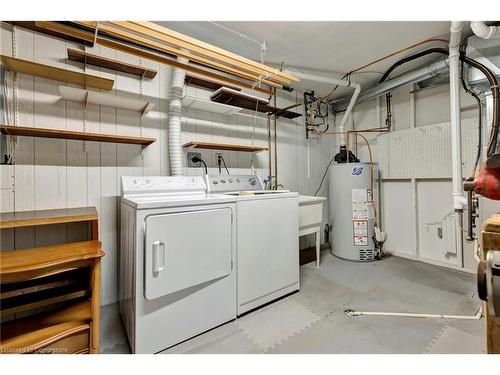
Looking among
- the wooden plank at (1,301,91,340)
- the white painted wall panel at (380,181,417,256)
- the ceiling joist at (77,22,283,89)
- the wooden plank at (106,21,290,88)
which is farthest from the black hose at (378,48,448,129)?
the wooden plank at (1,301,91,340)

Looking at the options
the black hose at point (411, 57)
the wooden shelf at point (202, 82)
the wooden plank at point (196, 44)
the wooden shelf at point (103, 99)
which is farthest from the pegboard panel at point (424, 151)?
the wooden shelf at point (103, 99)

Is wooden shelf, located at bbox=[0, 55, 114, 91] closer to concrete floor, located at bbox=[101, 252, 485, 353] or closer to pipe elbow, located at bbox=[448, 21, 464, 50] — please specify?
concrete floor, located at bbox=[101, 252, 485, 353]

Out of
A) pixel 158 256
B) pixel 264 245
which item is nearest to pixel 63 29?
pixel 158 256

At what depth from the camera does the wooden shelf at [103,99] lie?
186 centimetres

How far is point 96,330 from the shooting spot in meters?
1.49

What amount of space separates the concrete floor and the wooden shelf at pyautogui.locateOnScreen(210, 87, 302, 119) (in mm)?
2191

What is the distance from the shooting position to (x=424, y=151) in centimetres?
316

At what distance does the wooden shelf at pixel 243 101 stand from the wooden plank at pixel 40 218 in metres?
1.68

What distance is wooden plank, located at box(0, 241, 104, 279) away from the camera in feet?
4.11

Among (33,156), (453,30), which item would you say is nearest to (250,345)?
(33,156)

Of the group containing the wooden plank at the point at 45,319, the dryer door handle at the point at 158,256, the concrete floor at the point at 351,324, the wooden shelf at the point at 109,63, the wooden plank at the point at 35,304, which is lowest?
the concrete floor at the point at 351,324

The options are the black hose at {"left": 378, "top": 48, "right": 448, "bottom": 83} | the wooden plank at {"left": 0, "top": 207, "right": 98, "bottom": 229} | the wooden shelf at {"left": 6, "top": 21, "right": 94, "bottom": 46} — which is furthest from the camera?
the black hose at {"left": 378, "top": 48, "right": 448, "bottom": 83}

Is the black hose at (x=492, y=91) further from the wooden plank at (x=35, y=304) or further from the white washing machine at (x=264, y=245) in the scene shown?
the wooden plank at (x=35, y=304)

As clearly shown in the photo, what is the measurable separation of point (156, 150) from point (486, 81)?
3.48m
